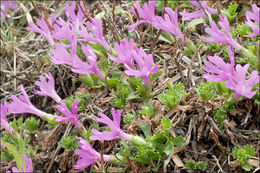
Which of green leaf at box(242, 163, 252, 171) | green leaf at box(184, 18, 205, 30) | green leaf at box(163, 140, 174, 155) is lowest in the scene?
green leaf at box(242, 163, 252, 171)

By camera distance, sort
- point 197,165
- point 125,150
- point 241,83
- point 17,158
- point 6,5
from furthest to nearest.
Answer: point 6,5 → point 17,158 → point 125,150 → point 197,165 → point 241,83

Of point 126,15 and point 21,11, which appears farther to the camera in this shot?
point 21,11

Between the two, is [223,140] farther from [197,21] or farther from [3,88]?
[3,88]

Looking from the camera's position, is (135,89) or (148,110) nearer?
(148,110)

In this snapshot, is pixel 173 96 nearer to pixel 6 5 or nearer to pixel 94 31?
pixel 94 31

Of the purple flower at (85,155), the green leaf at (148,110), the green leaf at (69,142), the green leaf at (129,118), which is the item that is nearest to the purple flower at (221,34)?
the green leaf at (148,110)

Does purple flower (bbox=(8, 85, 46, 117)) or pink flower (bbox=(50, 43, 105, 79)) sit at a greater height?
pink flower (bbox=(50, 43, 105, 79))

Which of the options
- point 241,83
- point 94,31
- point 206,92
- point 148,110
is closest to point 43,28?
point 94,31

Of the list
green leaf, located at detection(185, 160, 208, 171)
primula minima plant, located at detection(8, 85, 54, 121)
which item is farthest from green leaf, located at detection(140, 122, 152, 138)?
primula minima plant, located at detection(8, 85, 54, 121)

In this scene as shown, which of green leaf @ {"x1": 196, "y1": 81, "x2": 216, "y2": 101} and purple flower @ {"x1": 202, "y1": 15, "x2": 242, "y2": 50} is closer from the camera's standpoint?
purple flower @ {"x1": 202, "y1": 15, "x2": 242, "y2": 50}

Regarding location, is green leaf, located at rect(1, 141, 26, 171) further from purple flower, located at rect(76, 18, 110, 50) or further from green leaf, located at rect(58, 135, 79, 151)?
purple flower, located at rect(76, 18, 110, 50)

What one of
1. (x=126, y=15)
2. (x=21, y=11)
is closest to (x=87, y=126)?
(x=126, y=15)
